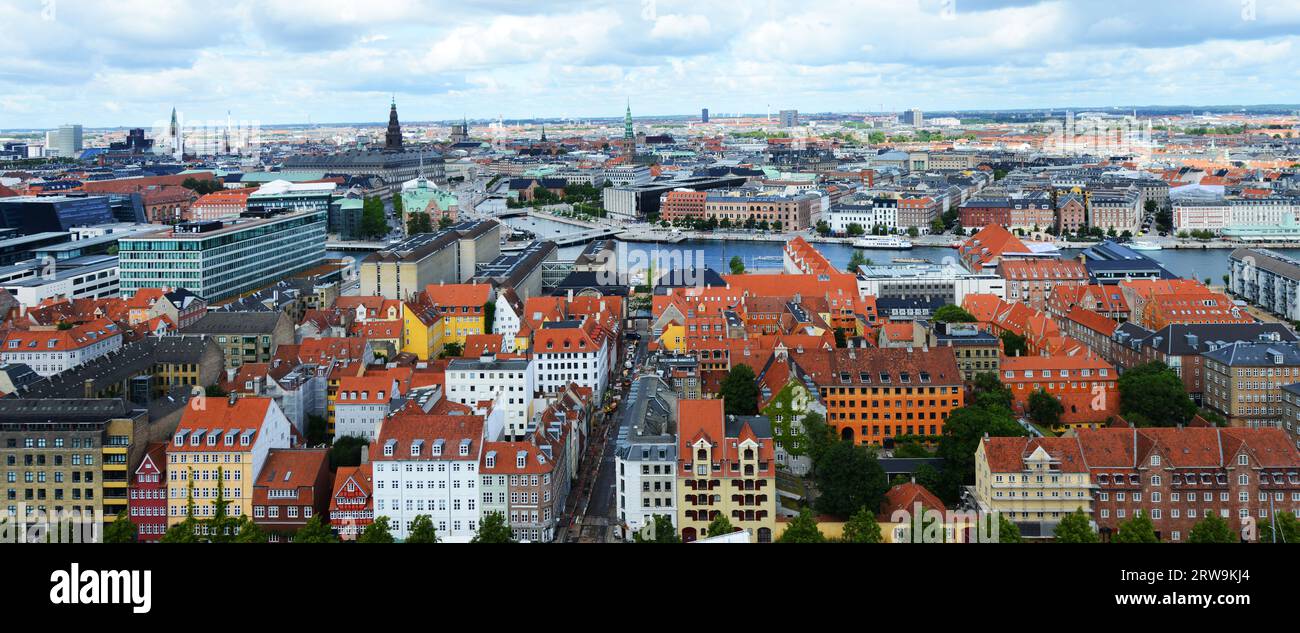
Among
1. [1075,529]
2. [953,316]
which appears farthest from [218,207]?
[1075,529]

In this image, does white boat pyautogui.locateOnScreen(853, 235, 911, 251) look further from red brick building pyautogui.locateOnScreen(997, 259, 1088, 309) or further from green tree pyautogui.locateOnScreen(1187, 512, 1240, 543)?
green tree pyautogui.locateOnScreen(1187, 512, 1240, 543)

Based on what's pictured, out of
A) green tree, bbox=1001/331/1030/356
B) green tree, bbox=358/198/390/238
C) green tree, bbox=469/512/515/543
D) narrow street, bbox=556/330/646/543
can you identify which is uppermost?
green tree, bbox=358/198/390/238

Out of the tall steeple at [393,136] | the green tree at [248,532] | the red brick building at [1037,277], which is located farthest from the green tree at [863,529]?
the tall steeple at [393,136]

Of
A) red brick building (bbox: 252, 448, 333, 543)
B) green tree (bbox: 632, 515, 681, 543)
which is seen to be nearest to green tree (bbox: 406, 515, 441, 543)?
red brick building (bbox: 252, 448, 333, 543)

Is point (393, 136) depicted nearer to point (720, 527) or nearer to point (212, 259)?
point (212, 259)

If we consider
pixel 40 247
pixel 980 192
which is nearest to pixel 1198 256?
pixel 980 192
